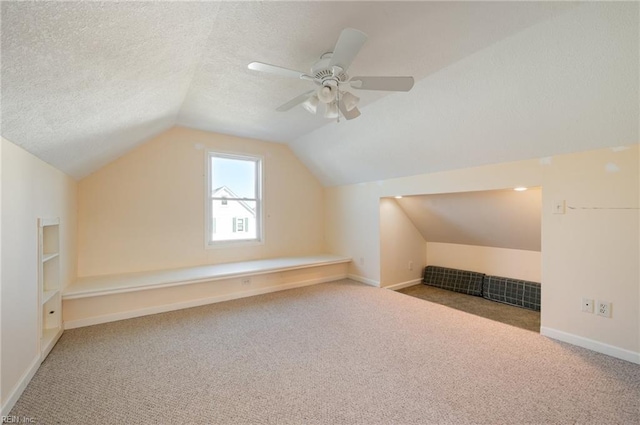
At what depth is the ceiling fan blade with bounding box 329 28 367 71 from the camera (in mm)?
1379

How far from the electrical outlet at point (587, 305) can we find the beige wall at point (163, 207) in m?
3.99

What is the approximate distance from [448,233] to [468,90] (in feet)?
9.19

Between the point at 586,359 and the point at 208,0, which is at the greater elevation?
the point at 208,0

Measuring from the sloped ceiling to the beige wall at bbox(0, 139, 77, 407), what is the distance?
4.26 m

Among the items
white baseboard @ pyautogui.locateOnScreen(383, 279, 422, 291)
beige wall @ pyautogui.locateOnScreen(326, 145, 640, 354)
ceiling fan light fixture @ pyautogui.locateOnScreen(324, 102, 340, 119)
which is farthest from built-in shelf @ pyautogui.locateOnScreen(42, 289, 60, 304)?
beige wall @ pyautogui.locateOnScreen(326, 145, 640, 354)

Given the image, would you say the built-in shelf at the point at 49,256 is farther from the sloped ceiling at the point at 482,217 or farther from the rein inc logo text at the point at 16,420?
the sloped ceiling at the point at 482,217

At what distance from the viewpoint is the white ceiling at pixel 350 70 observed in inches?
49.6

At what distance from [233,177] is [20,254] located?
114 inches

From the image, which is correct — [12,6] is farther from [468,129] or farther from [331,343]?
[468,129]

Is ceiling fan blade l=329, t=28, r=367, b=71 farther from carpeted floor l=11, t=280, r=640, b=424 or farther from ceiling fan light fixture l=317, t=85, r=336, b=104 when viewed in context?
carpeted floor l=11, t=280, r=640, b=424

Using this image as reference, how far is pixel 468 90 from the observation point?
2.36 m

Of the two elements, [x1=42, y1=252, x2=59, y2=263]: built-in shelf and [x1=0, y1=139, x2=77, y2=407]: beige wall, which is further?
[x1=42, y1=252, x2=59, y2=263]: built-in shelf

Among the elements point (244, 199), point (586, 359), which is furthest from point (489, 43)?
point (244, 199)

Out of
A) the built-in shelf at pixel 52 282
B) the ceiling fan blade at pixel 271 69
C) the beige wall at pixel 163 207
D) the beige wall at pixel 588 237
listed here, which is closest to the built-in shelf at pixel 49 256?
the built-in shelf at pixel 52 282
